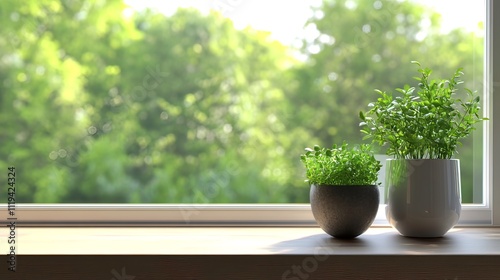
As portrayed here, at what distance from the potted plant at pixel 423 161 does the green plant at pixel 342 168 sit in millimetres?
56

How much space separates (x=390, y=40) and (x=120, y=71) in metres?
1.14

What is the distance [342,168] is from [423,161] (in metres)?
0.17

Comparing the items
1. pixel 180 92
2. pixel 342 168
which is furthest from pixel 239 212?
pixel 180 92

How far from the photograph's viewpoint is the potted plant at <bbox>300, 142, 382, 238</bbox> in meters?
1.15

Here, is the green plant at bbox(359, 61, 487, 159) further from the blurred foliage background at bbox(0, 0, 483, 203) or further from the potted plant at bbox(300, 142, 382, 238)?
the blurred foliage background at bbox(0, 0, 483, 203)

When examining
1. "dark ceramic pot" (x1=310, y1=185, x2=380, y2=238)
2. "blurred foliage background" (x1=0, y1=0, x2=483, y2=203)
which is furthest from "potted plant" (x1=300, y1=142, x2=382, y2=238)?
"blurred foliage background" (x1=0, y1=0, x2=483, y2=203)

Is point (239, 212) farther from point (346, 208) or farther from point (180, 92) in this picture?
point (180, 92)

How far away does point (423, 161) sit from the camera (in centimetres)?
119

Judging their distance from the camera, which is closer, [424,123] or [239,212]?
[424,123]

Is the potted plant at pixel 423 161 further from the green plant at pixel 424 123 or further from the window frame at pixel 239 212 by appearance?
the window frame at pixel 239 212

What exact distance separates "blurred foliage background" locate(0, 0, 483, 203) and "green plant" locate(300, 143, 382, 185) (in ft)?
2.09

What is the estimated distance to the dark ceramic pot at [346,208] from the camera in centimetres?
115
